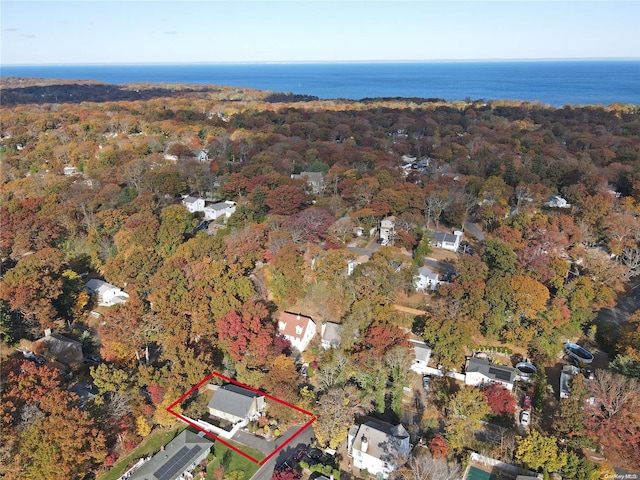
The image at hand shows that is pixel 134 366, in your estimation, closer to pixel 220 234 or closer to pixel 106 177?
pixel 220 234

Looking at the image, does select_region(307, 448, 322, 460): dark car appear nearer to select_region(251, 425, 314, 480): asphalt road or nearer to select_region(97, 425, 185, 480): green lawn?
select_region(251, 425, 314, 480): asphalt road

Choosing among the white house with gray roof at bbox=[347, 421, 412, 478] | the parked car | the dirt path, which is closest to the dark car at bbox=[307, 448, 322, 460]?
the white house with gray roof at bbox=[347, 421, 412, 478]

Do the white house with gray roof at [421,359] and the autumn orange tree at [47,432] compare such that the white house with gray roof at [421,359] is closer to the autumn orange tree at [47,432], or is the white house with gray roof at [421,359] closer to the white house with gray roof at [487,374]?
the white house with gray roof at [487,374]

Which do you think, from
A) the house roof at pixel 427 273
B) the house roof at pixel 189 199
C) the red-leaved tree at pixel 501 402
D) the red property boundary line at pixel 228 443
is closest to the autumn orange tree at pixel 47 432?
the red property boundary line at pixel 228 443

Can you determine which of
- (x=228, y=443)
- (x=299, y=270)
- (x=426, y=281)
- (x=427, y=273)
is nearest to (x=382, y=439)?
(x=228, y=443)

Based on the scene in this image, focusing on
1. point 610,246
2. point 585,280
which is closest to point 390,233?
point 585,280

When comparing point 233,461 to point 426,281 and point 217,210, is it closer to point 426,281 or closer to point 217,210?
point 426,281
